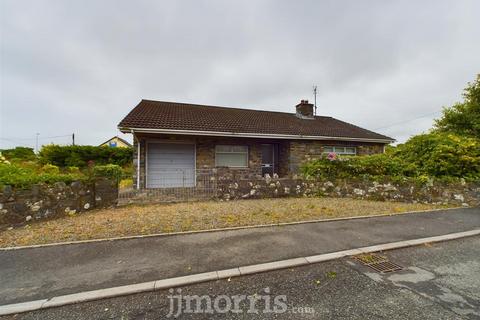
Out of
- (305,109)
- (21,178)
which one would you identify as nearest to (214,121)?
(305,109)

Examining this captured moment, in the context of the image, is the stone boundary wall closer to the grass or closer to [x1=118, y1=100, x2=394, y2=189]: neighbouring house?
the grass

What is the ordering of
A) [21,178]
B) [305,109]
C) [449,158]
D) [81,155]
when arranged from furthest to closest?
[81,155] < [305,109] < [449,158] < [21,178]

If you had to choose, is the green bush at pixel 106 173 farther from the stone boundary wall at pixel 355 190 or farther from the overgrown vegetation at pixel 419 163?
the overgrown vegetation at pixel 419 163

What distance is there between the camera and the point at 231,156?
11.5 meters

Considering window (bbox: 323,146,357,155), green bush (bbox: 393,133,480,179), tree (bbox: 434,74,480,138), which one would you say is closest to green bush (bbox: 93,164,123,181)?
window (bbox: 323,146,357,155)

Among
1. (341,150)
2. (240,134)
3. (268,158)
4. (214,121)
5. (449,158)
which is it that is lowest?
(449,158)

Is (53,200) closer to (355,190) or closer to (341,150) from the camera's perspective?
(355,190)

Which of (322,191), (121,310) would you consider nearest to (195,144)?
(322,191)

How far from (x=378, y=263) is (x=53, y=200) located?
24.4ft

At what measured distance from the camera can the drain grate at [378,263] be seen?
307 cm

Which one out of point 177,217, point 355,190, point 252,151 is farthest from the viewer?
point 252,151

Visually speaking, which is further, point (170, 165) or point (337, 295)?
point (170, 165)

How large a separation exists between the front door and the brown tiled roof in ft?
4.44

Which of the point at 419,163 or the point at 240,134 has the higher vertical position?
the point at 240,134
